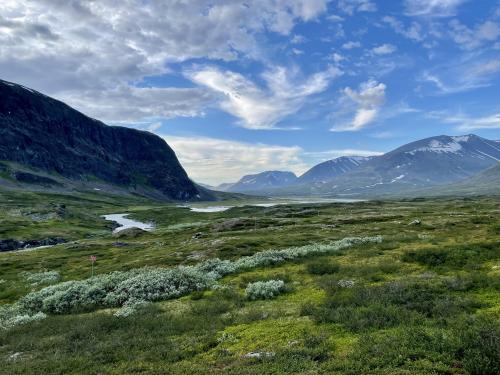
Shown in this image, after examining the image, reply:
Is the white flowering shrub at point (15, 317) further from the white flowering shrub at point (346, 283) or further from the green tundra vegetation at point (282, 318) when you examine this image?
the white flowering shrub at point (346, 283)

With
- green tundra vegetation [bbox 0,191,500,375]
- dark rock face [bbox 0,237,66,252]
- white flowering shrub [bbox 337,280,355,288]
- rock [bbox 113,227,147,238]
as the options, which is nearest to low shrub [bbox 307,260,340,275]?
green tundra vegetation [bbox 0,191,500,375]

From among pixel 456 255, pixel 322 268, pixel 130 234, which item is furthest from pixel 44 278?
pixel 130 234

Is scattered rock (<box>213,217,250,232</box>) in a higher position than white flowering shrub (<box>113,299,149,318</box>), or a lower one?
lower

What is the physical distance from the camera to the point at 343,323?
1695 cm

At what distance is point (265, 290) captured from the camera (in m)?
24.6

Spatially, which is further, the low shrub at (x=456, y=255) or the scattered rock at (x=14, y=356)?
the low shrub at (x=456, y=255)

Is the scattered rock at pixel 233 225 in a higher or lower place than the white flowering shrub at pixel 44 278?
higher

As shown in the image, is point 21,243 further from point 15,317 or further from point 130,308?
point 130,308

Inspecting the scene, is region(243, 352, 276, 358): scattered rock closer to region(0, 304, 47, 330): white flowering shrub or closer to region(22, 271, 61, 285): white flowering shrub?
region(0, 304, 47, 330): white flowering shrub

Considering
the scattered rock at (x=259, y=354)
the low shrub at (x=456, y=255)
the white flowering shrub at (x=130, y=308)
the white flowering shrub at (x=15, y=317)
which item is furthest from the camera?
the low shrub at (x=456, y=255)

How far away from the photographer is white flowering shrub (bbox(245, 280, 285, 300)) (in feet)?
80.2

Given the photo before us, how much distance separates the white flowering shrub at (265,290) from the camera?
2444 centimetres

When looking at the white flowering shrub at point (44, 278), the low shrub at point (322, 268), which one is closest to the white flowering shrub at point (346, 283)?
the low shrub at point (322, 268)

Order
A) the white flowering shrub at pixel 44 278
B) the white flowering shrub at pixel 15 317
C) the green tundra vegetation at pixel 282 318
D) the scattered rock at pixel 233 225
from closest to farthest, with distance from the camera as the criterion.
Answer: the green tundra vegetation at pixel 282 318 < the white flowering shrub at pixel 15 317 < the white flowering shrub at pixel 44 278 < the scattered rock at pixel 233 225
